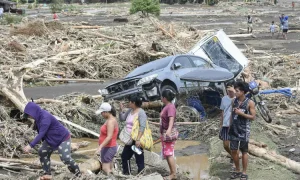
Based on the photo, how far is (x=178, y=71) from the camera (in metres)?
14.4

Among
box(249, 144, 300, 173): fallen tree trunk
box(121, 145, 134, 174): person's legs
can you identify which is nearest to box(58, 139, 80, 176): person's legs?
box(121, 145, 134, 174): person's legs

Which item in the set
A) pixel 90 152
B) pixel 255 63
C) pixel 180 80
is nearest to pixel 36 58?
pixel 255 63

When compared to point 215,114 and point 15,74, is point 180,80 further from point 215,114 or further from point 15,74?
point 15,74

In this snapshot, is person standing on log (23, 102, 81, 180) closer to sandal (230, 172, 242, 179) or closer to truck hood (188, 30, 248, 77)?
sandal (230, 172, 242, 179)

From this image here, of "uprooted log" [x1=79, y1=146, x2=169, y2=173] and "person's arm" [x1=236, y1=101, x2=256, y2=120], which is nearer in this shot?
"person's arm" [x1=236, y1=101, x2=256, y2=120]

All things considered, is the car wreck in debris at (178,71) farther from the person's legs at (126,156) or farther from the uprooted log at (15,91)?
the person's legs at (126,156)

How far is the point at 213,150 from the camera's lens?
11.1 m

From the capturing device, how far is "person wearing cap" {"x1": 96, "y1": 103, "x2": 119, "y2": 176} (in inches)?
→ 311

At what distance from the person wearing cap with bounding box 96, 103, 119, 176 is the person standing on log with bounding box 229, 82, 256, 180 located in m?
1.94

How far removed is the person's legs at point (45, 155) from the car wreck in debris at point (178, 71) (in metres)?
5.85

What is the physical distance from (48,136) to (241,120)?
3.09m

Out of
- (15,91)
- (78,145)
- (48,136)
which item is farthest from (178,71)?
(48,136)

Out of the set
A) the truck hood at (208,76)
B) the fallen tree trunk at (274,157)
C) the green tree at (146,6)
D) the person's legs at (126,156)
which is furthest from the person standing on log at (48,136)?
the green tree at (146,6)

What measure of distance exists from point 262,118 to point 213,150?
271 centimetres
